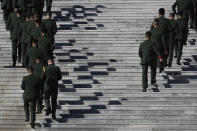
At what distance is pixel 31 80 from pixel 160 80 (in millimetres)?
4630

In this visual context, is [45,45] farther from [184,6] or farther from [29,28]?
[184,6]

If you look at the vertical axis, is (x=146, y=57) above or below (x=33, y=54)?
below

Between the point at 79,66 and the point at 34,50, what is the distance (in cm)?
257

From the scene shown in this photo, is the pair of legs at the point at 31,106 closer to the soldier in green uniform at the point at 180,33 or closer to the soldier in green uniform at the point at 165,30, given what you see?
the soldier in green uniform at the point at 165,30

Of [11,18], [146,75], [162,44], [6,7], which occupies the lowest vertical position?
[146,75]

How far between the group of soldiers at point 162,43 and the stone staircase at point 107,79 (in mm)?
432

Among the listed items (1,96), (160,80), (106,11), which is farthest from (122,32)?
(1,96)

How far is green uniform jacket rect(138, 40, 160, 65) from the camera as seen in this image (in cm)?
2495

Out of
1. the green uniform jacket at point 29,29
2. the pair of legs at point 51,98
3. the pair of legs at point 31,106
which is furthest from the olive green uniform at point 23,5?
the pair of legs at point 31,106

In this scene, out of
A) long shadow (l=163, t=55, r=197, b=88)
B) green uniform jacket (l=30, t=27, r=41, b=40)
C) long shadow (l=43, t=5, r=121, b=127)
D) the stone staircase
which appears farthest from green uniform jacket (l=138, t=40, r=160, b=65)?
green uniform jacket (l=30, t=27, r=41, b=40)

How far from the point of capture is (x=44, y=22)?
26.6m

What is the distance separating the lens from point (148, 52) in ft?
82.0

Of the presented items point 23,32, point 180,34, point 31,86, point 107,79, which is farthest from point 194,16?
point 31,86

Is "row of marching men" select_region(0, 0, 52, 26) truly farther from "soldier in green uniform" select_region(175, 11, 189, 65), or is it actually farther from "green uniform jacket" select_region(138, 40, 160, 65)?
"green uniform jacket" select_region(138, 40, 160, 65)
